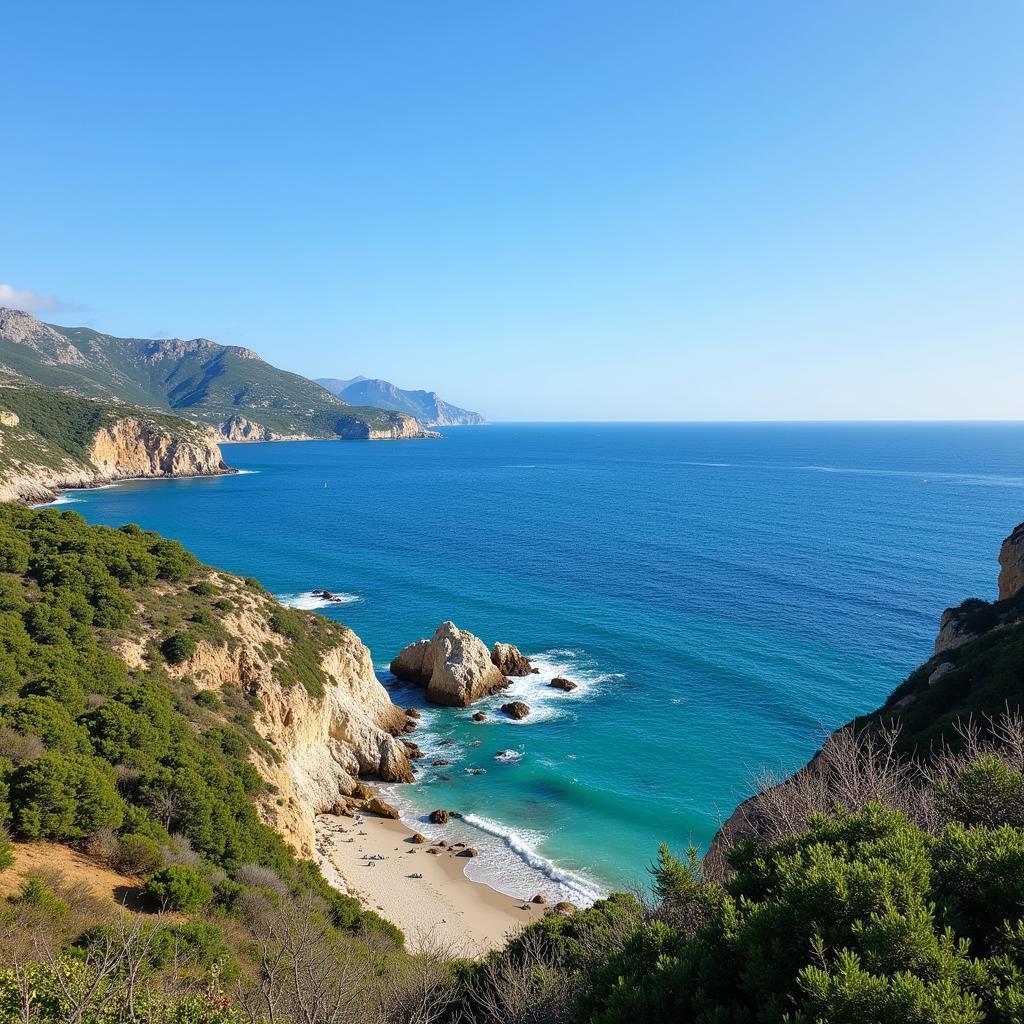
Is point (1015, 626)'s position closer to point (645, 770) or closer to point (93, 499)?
point (645, 770)

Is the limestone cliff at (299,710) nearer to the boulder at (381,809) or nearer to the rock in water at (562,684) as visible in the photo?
the boulder at (381,809)

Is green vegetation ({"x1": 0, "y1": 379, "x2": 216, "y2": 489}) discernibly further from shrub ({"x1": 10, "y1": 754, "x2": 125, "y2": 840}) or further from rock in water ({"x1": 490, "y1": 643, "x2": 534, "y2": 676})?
shrub ({"x1": 10, "y1": 754, "x2": 125, "y2": 840})

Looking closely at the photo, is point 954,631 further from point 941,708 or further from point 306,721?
point 306,721

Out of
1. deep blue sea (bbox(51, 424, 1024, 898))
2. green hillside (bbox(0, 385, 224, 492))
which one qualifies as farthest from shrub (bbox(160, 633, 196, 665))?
green hillside (bbox(0, 385, 224, 492))

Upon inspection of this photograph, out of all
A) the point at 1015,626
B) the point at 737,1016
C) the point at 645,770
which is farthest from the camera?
the point at 645,770

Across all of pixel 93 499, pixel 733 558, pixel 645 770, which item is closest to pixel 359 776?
pixel 645 770

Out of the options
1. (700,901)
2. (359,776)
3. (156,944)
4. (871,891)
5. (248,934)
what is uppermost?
(871,891)

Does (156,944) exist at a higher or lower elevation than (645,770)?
higher
